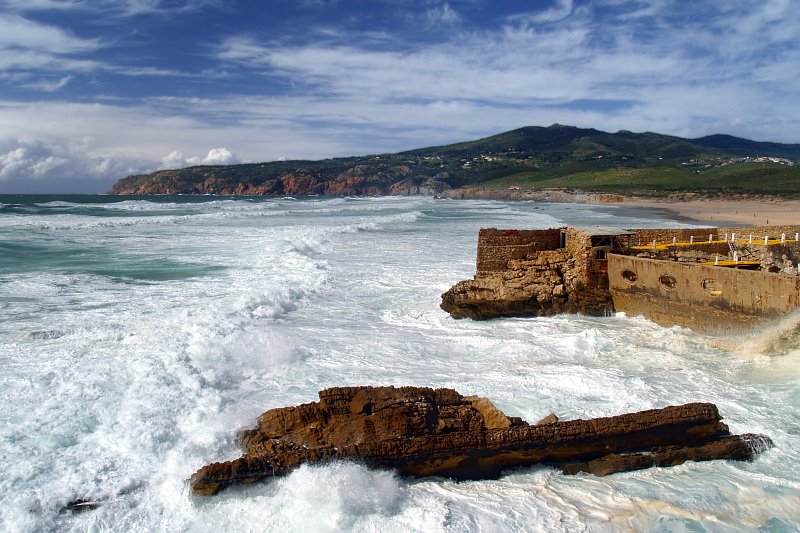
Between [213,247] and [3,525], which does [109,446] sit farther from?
[213,247]

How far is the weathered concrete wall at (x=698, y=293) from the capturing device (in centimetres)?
1102

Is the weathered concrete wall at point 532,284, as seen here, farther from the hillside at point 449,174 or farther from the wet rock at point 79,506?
the hillside at point 449,174

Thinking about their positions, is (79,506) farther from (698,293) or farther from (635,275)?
(635,275)

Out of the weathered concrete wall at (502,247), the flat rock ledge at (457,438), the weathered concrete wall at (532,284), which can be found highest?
the weathered concrete wall at (502,247)

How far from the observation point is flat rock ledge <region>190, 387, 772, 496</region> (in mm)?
6605

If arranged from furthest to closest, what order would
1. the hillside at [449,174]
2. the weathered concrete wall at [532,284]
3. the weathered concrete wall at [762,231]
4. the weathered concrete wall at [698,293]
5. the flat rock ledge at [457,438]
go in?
1. the hillside at [449,174]
2. the weathered concrete wall at [762,231]
3. the weathered concrete wall at [532,284]
4. the weathered concrete wall at [698,293]
5. the flat rock ledge at [457,438]

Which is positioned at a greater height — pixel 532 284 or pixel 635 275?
pixel 635 275

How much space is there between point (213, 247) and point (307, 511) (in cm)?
2390

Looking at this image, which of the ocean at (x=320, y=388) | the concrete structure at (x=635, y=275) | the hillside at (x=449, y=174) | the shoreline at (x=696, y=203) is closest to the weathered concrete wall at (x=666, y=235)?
the concrete structure at (x=635, y=275)

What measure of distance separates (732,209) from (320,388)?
2393 inches

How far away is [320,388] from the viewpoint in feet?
30.5

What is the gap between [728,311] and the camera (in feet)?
38.9

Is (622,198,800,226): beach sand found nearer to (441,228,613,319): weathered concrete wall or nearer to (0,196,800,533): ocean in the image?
(441,228,613,319): weathered concrete wall

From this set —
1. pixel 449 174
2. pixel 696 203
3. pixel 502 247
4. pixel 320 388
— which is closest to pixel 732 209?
pixel 696 203
